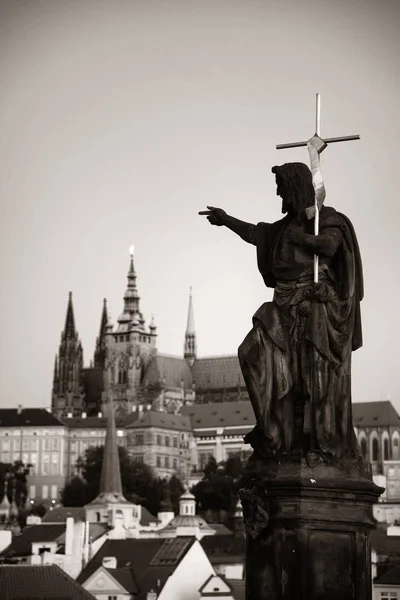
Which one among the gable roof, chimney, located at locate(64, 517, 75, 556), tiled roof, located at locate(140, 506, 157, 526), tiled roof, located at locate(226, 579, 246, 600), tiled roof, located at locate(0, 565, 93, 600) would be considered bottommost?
tiled roof, located at locate(226, 579, 246, 600)

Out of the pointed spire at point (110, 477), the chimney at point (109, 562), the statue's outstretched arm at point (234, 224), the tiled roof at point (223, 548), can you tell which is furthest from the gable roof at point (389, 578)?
the pointed spire at point (110, 477)

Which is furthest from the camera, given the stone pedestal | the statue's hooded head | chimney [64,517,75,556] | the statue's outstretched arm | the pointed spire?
the pointed spire

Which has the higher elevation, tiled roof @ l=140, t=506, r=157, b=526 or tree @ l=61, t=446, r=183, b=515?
tree @ l=61, t=446, r=183, b=515

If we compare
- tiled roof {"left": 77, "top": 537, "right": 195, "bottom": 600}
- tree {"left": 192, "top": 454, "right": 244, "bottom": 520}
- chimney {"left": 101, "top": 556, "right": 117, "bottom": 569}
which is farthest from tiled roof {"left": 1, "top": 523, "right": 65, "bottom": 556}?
tree {"left": 192, "top": 454, "right": 244, "bottom": 520}

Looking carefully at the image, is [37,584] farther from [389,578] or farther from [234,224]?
[234,224]

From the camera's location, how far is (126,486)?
185250 mm

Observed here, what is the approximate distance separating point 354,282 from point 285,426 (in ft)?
2.63

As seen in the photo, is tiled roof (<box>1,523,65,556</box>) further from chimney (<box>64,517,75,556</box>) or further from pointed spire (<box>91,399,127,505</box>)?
pointed spire (<box>91,399,127,505</box>)

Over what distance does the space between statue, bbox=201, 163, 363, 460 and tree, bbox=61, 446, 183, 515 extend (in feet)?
561

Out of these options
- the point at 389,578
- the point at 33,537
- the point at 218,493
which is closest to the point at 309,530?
the point at 389,578

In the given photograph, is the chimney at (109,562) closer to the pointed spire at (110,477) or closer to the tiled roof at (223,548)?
the tiled roof at (223,548)

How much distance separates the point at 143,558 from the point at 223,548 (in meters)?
14.1

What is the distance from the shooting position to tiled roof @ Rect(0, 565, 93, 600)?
69062mm

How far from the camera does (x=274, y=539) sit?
7.97 meters
